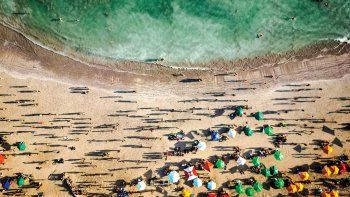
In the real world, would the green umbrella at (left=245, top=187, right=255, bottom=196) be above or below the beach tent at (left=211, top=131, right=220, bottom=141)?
below

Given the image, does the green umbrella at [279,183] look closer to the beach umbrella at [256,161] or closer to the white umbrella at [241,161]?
the beach umbrella at [256,161]

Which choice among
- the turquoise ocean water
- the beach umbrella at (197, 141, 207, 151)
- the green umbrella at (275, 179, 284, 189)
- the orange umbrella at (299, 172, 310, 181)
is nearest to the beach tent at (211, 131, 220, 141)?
the beach umbrella at (197, 141, 207, 151)

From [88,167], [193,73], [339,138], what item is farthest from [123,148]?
[339,138]

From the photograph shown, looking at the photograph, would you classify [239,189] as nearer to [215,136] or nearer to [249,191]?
[249,191]

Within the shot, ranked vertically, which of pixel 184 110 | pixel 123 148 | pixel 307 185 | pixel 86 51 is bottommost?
pixel 307 185

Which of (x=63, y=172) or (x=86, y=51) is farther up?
(x=86, y=51)

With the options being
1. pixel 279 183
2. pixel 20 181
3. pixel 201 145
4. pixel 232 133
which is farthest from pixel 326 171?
A: pixel 20 181

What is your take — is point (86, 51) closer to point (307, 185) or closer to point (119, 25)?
point (119, 25)

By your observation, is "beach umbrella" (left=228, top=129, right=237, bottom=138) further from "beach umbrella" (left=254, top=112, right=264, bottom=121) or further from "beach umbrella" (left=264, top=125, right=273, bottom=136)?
"beach umbrella" (left=264, top=125, right=273, bottom=136)

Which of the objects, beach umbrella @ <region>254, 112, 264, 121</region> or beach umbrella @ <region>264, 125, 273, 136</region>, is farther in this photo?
beach umbrella @ <region>254, 112, 264, 121</region>
